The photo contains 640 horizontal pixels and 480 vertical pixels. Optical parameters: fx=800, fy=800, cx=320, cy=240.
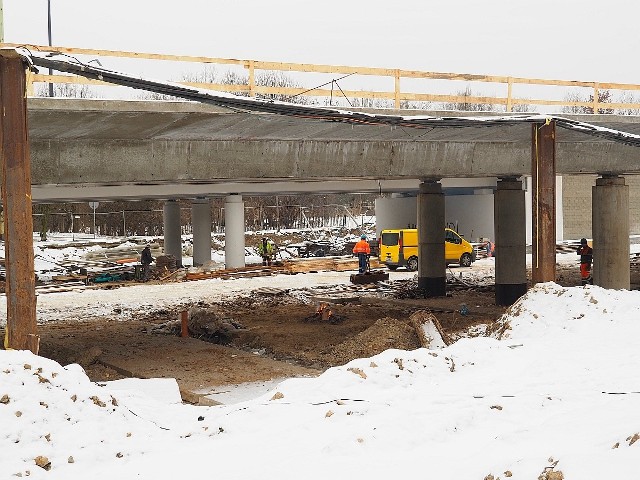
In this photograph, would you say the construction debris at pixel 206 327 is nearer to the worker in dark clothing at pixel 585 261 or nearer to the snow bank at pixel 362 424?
the snow bank at pixel 362 424

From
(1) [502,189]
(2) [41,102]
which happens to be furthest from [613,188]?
(2) [41,102]

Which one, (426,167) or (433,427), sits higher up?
(426,167)

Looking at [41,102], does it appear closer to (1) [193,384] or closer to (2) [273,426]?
(1) [193,384]

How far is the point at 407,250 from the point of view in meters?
37.2

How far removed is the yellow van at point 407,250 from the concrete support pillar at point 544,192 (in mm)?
19698

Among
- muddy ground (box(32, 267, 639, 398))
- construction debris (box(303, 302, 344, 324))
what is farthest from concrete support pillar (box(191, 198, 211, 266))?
construction debris (box(303, 302, 344, 324))

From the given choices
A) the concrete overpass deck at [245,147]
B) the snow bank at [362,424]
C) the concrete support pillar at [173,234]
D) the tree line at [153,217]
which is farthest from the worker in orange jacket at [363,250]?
the tree line at [153,217]

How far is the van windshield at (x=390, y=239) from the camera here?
37.4m

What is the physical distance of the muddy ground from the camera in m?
14.9

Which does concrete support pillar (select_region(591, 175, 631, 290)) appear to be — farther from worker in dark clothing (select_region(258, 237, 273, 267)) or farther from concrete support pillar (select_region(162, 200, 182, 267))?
concrete support pillar (select_region(162, 200, 182, 267))

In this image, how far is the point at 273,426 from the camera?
842 cm

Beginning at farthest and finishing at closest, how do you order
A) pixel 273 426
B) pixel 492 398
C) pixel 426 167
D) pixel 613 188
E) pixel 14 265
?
pixel 613 188 → pixel 426 167 → pixel 14 265 → pixel 492 398 → pixel 273 426

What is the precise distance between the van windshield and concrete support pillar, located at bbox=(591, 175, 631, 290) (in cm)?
1379

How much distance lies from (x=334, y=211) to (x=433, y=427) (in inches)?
3077
